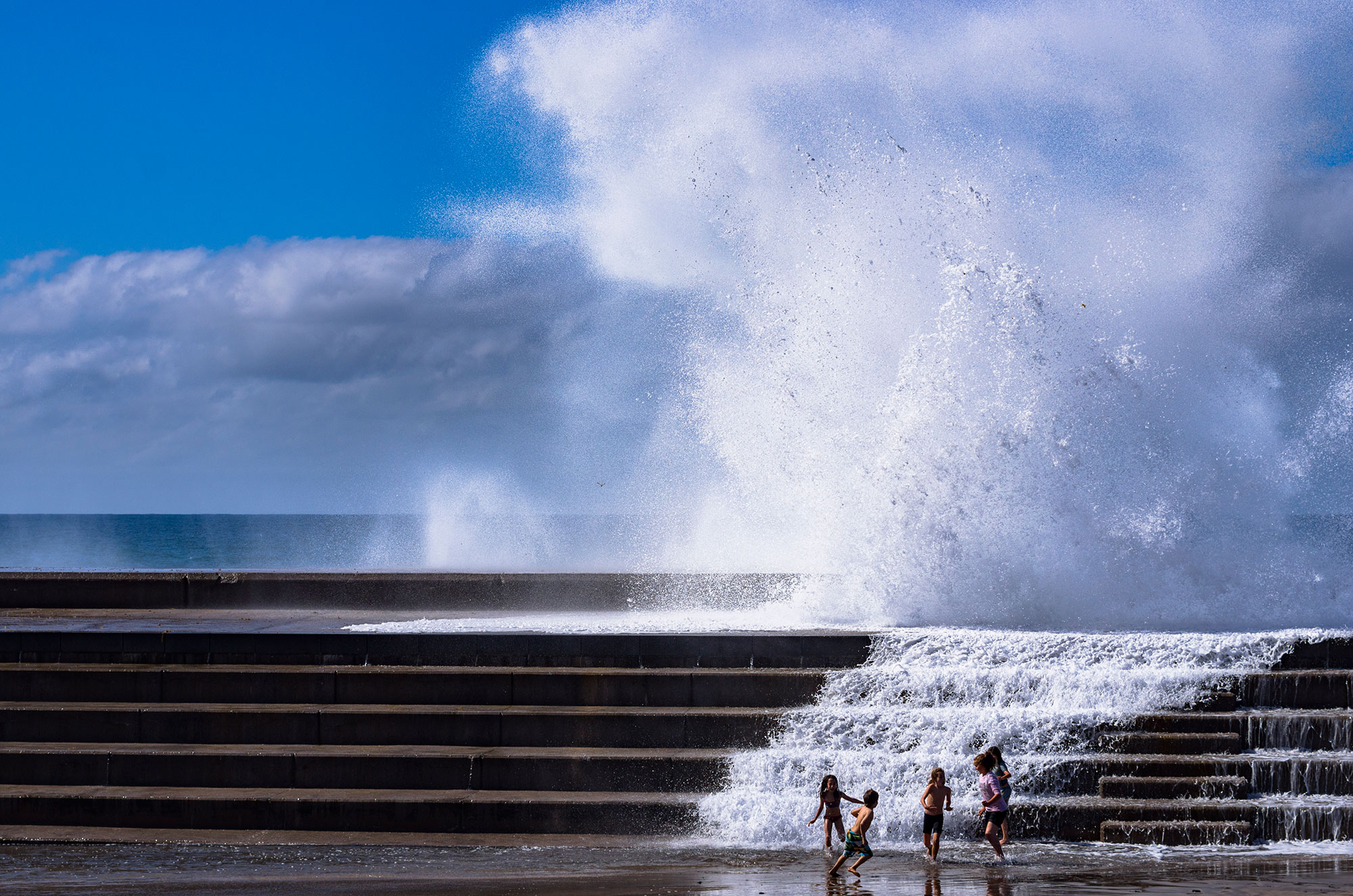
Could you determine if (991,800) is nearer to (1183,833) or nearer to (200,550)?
(1183,833)

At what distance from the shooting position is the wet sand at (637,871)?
764cm

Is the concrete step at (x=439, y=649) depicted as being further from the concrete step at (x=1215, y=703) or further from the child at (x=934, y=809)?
the concrete step at (x=1215, y=703)

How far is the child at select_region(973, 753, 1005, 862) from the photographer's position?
8422mm

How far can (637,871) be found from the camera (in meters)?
8.30

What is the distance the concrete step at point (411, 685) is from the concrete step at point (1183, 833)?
278 centimetres

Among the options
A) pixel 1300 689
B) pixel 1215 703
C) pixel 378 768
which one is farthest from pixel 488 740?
pixel 1300 689

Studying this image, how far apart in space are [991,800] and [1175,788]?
1712 millimetres

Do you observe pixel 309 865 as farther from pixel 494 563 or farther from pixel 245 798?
pixel 494 563

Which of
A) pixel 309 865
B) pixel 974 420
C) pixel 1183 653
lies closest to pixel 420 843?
pixel 309 865

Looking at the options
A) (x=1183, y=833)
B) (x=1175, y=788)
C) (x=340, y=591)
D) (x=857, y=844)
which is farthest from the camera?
(x=340, y=591)

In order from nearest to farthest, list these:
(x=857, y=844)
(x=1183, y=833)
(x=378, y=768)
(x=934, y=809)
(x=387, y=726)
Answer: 1. (x=857, y=844)
2. (x=934, y=809)
3. (x=1183, y=833)
4. (x=378, y=768)
5. (x=387, y=726)

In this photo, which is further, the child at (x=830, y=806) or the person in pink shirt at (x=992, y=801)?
the child at (x=830, y=806)

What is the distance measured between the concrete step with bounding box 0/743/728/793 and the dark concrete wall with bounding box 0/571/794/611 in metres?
4.50

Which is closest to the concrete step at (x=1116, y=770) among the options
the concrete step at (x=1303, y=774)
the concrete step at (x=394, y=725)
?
the concrete step at (x=1303, y=774)
